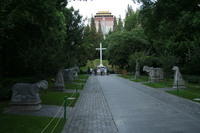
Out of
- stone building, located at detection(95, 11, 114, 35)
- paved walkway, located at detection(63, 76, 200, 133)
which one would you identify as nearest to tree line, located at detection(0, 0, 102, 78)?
paved walkway, located at detection(63, 76, 200, 133)

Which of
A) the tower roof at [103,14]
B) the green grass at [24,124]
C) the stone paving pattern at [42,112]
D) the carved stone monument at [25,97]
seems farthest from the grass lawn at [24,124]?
the tower roof at [103,14]

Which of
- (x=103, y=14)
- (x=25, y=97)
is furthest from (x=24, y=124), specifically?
(x=103, y=14)

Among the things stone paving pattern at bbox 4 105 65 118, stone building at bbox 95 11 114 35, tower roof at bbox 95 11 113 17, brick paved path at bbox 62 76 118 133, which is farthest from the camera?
tower roof at bbox 95 11 113 17

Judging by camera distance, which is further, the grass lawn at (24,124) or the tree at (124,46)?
the tree at (124,46)

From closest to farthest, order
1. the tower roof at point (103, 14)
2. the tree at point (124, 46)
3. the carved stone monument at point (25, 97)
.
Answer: the carved stone monument at point (25, 97)
the tree at point (124, 46)
the tower roof at point (103, 14)

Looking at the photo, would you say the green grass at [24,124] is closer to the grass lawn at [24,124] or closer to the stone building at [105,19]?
the grass lawn at [24,124]

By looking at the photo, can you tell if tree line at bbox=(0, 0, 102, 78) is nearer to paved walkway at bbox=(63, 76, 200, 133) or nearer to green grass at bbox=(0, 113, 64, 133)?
green grass at bbox=(0, 113, 64, 133)

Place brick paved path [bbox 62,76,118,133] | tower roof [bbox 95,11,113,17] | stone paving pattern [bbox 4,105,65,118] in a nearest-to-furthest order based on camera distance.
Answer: brick paved path [bbox 62,76,118,133] → stone paving pattern [bbox 4,105,65,118] → tower roof [bbox 95,11,113,17]

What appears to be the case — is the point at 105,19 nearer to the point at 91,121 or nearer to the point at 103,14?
the point at 103,14

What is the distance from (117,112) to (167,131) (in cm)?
431

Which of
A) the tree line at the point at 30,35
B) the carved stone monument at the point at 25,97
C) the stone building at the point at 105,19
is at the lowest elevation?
the carved stone monument at the point at 25,97

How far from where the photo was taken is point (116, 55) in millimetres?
67125

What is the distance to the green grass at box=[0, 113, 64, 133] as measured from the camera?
948cm

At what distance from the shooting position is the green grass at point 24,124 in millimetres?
9477
